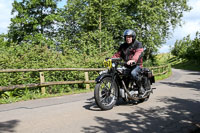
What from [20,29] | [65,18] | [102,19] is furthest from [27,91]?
[65,18]

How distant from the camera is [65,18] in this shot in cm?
3444

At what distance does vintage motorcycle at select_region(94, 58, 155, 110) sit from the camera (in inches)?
211

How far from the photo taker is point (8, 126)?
4.17m

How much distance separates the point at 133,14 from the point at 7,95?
31052mm

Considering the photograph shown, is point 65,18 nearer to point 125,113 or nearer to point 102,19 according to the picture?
point 102,19

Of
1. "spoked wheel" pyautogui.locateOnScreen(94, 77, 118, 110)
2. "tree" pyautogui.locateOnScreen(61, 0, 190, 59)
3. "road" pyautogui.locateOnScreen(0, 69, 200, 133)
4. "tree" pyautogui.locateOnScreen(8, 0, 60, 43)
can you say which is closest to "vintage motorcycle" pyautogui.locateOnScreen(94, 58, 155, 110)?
"spoked wheel" pyautogui.locateOnScreen(94, 77, 118, 110)

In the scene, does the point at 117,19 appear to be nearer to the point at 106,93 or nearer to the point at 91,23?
the point at 91,23

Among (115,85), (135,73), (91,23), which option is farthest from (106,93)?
(91,23)

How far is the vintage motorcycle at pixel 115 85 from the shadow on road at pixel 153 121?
53 cm

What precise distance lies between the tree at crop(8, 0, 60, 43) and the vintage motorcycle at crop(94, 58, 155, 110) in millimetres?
26455

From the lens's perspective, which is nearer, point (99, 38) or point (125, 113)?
point (125, 113)

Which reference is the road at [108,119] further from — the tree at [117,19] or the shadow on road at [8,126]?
the tree at [117,19]

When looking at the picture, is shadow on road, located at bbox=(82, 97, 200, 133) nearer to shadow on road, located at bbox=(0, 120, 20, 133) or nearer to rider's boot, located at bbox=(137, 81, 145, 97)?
rider's boot, located at bbox=(137, 81, 145, 97)

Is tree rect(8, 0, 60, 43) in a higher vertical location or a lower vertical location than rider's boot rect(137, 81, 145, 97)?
higher
